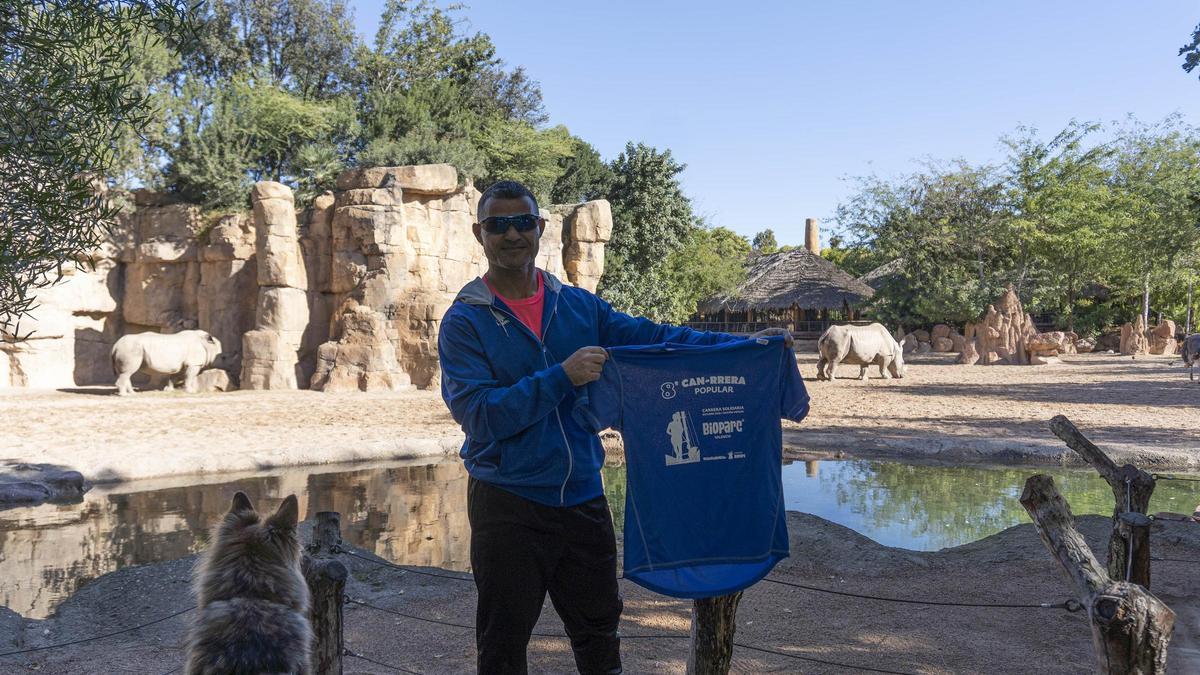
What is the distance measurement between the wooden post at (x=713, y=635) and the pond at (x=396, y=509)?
388 centimetres

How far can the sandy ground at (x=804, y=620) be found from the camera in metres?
4.40

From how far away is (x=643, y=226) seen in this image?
2955cm

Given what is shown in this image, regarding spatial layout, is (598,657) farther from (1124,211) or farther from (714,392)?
(1124,211)

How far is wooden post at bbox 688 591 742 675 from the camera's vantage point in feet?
11.3

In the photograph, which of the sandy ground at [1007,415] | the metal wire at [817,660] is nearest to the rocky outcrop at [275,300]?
the sandy ground at [1007,415]

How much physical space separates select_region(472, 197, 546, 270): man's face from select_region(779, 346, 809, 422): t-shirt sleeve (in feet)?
3.56

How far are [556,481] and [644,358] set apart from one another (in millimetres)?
594

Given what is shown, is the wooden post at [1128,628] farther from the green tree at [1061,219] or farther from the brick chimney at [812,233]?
the brick chimney at [812,233]

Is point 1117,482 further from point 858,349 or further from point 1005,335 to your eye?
point 1005,335

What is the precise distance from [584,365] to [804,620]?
11.2 ft

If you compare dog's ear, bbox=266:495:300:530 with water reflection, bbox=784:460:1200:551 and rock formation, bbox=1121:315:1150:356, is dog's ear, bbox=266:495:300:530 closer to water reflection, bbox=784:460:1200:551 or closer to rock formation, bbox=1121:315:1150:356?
water reflection, bbox=784:460:1200:551

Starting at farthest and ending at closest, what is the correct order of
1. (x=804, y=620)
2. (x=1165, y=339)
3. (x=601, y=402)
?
(x=1165, y=339)
(x=804, y=620)
(x=601, y=402)

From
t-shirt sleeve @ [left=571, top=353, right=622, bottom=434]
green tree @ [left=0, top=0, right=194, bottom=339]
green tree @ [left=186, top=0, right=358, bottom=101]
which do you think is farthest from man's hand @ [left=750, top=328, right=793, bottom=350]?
green tree @ [left=186, top=0, right=358, bottom=101]

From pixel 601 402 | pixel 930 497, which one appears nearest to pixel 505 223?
pixel 601 402
